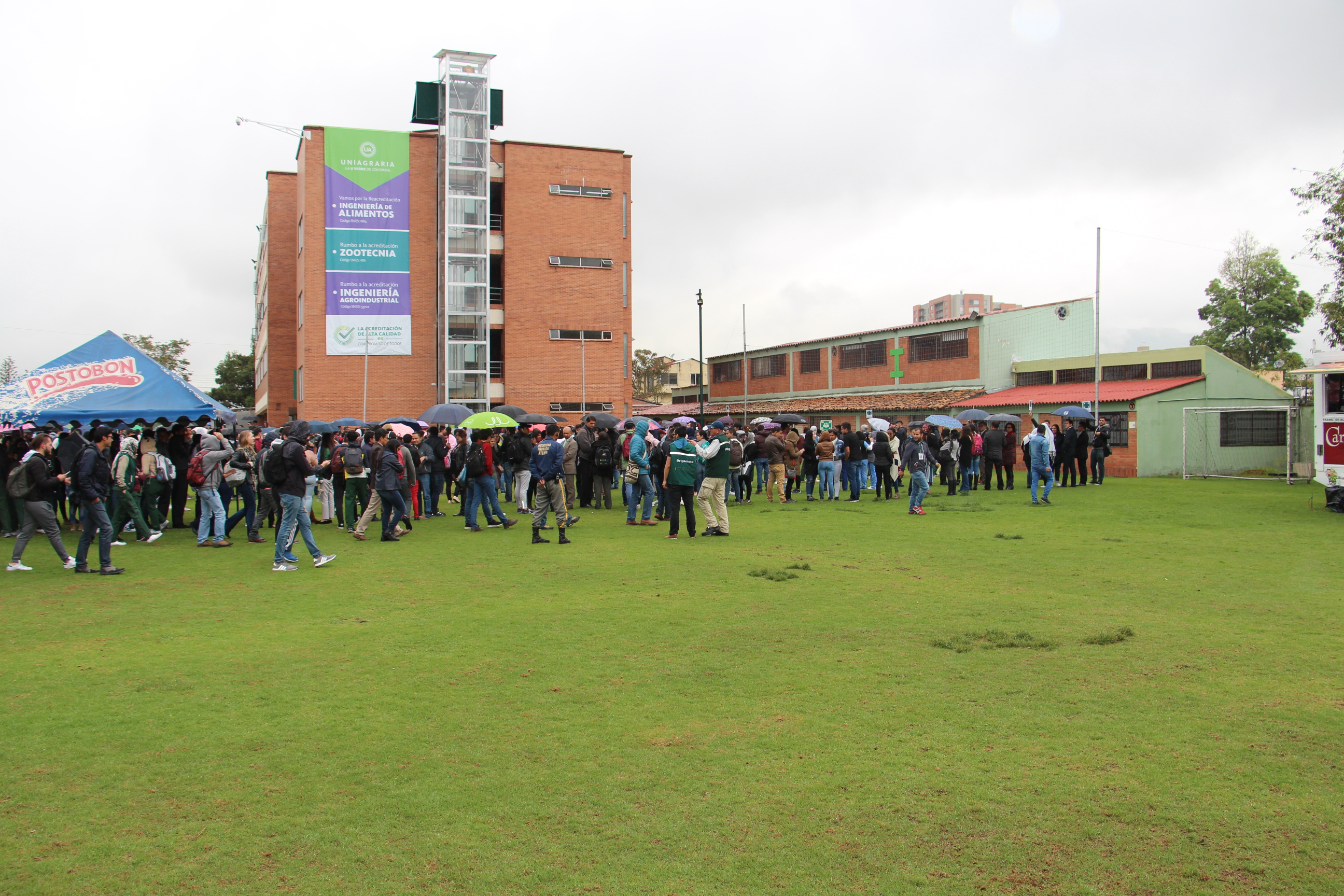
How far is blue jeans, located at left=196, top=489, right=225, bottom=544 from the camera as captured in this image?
13055 mm

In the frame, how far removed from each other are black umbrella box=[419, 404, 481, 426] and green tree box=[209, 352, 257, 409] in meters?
62.2

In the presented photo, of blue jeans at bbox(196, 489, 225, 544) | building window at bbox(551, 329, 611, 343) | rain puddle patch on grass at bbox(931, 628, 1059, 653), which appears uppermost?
building window at bbox(551, 329, 611, 343)

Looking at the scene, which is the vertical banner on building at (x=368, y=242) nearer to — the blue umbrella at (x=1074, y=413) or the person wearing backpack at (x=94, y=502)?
the blue umbrella at (x=1074, y=413)

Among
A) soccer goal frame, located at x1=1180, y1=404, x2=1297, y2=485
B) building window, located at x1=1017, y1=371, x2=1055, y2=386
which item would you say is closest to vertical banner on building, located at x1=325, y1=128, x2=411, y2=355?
building window, located at x1=1017, y1=371, x2=1055, y2=386

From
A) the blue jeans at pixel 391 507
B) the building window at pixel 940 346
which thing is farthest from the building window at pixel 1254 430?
the blue jeans at pixel 391 507

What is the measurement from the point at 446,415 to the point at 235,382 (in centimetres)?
6618

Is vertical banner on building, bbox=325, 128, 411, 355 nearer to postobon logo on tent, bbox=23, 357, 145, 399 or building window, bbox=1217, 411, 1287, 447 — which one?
postobon logo on tent, bbox=23, 357, 145, 399

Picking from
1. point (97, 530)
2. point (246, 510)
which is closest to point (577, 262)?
point (246, 510)

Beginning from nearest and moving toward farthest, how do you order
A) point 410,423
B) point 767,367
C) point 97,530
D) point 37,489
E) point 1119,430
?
point 37,489 < point 97,530 < point 410,423 < point 1119,430 < point 767,367

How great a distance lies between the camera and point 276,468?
10.7 meters

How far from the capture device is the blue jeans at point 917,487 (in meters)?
16.5

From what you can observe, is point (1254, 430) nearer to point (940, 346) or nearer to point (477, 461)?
point (940, 346)

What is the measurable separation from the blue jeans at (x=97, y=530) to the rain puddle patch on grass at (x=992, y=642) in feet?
30.7

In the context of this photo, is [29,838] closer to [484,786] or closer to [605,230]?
[484,786]
